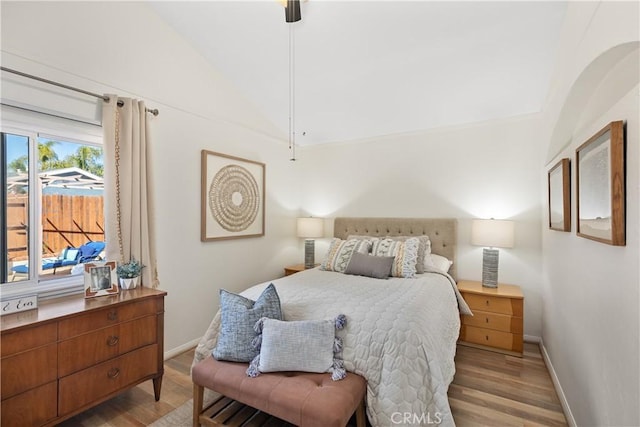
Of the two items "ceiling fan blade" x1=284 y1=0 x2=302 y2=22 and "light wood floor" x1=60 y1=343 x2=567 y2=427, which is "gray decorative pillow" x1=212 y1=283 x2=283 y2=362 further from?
"ceiling fan blade" x1=284 y1=0 x2=302 y2=22

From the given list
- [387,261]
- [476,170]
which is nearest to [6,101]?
[387,261]

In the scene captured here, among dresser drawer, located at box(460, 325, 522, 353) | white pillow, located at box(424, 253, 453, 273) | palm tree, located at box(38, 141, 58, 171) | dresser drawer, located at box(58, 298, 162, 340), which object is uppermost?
palm tree, located at box(38, 141, 58, 171)

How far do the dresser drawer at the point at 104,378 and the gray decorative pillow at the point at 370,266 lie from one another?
175cm

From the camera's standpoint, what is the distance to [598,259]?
142 centimetres

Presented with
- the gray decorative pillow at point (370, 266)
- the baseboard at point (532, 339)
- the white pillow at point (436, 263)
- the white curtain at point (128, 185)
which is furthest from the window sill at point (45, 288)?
the baseboard at point (532, 339)

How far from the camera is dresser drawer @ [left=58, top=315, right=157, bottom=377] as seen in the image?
169 cm

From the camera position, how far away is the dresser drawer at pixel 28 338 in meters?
1.47

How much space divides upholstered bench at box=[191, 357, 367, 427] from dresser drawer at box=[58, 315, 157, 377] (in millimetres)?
572

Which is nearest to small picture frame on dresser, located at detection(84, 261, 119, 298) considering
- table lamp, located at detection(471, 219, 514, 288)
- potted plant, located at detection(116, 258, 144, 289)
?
potted plant, located at detection(116, 258, 144, 289)

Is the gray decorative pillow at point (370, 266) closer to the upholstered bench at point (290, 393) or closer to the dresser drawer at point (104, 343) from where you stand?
the upholstered bench at point (290, 393)

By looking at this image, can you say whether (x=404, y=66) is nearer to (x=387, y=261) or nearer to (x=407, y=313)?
(x=387, y=261)

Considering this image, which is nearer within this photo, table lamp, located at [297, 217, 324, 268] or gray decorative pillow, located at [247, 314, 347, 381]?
gray decorative pillow, located at [247, 314, 347, 381]

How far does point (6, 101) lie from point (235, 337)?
6.68ft

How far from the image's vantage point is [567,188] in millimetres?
1922
